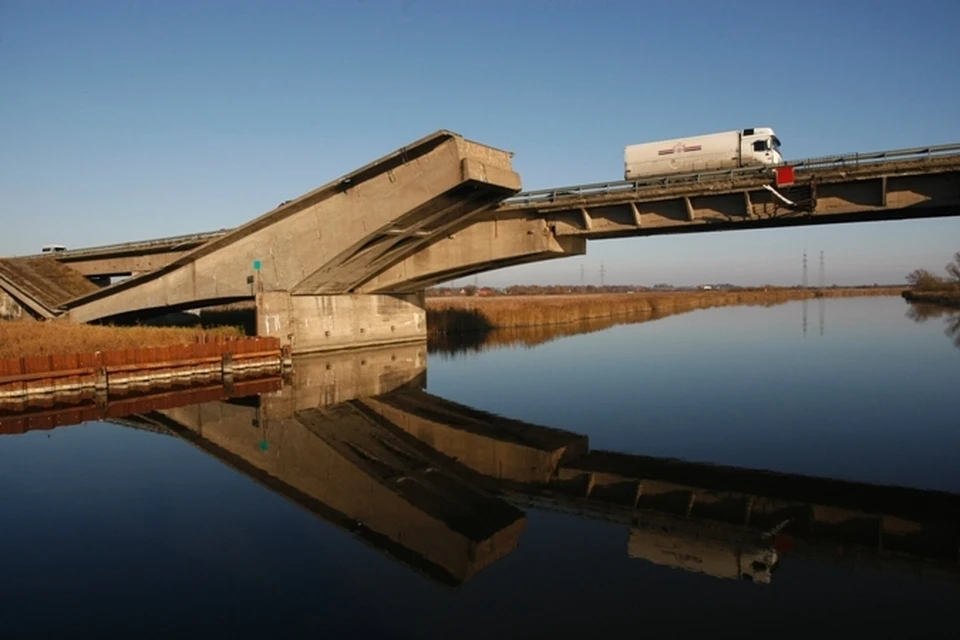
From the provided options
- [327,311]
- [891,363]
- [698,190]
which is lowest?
[891,363]

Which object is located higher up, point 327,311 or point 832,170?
point 832,170

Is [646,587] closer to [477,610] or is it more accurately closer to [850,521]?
[477,610]

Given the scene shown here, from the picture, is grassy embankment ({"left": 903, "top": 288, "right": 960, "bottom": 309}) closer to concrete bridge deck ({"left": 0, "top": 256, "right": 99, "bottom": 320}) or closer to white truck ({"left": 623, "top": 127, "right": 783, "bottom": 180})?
white truck ({"left": 623, "top": 127, "right": 783, "bottom": 180})

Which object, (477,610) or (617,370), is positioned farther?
(617,370)

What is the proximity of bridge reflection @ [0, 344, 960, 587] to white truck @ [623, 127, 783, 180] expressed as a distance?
66.0 feet

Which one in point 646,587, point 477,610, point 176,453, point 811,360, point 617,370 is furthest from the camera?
point 811,360

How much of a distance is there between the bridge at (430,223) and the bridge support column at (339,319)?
0.09 meters

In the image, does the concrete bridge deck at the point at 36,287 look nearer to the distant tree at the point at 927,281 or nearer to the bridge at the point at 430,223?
the bridge at the point at 430,223

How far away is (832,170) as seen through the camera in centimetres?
2584

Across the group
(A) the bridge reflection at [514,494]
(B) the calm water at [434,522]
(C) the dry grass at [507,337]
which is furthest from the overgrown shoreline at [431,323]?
(B) the calm water at [434,522]

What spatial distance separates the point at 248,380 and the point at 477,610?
25057 mm

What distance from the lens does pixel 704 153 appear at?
35.2 m

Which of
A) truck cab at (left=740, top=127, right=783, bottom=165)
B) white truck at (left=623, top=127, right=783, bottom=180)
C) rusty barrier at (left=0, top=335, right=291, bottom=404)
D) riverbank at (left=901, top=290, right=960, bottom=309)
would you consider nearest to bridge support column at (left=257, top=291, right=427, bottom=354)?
rusty barrier at (left=0, top=335, right=291, bottom=404)

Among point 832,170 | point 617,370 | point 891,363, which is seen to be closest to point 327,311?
point 617,370
